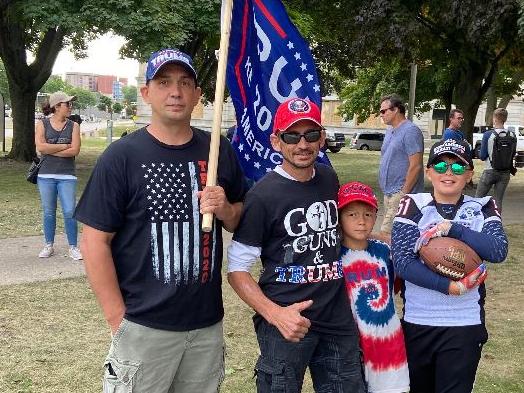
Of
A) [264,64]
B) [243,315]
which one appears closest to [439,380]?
[264,64]

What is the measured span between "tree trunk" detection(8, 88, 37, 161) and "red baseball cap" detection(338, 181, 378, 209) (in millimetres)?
19895

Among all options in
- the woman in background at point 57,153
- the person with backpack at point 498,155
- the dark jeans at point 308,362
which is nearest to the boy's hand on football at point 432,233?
the dark jeans at point 308,362

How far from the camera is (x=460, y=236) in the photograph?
286 cm

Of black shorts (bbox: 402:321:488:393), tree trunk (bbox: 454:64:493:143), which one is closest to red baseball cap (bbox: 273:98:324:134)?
black shorts (bbox: 402:321:488:393)

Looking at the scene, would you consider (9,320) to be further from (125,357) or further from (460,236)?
(460,236)

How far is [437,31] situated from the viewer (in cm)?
1517

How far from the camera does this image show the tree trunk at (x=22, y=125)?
21.3 m

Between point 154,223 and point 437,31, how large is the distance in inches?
550

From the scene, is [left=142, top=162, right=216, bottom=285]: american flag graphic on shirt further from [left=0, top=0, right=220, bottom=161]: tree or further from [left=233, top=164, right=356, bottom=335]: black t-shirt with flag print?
[left=0, top=0, right=220, bottom=161]: tree

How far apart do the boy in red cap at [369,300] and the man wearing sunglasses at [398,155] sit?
4.02 metres

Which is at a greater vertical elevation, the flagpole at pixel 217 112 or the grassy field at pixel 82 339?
the flagpole at pixel 217 112

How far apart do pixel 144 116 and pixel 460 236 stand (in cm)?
5266

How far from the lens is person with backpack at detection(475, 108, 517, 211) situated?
10344 millimetres

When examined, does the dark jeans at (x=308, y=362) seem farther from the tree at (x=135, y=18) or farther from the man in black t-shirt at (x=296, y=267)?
the tree at (x=135, y=18)
